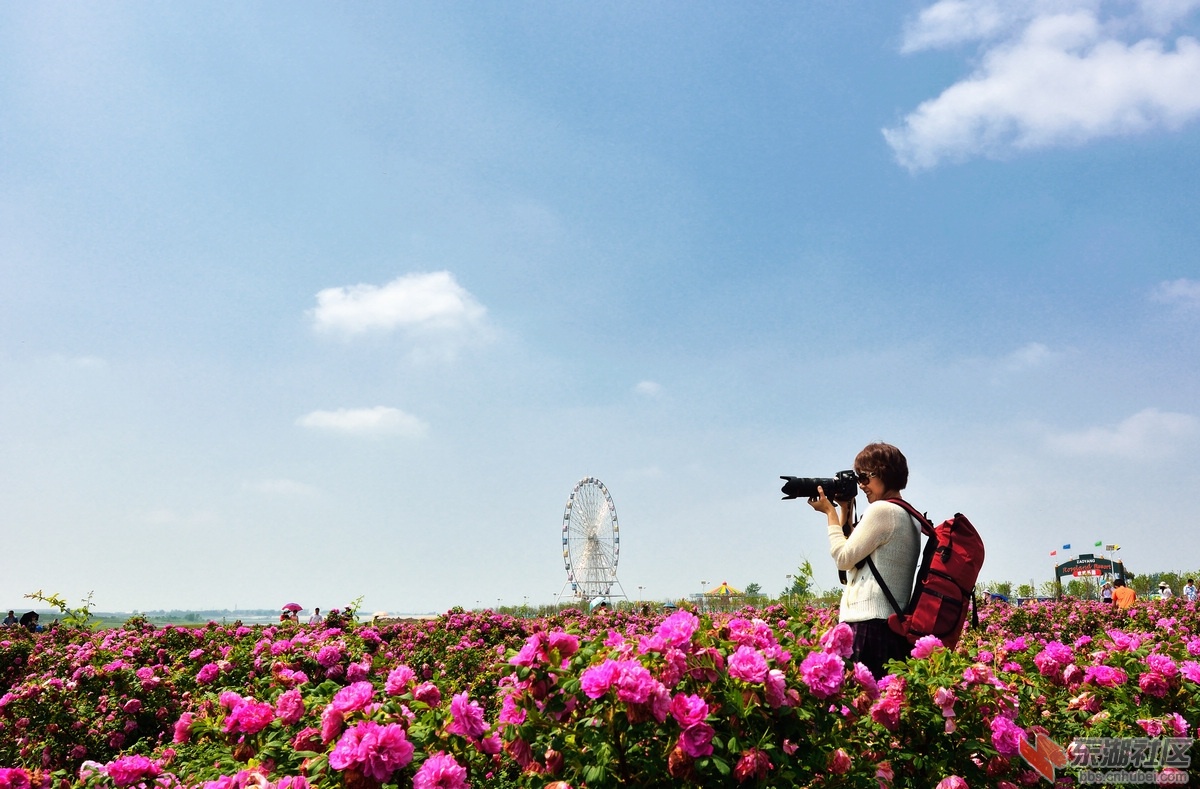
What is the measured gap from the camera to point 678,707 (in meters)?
2.29

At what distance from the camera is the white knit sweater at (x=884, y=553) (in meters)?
4.04

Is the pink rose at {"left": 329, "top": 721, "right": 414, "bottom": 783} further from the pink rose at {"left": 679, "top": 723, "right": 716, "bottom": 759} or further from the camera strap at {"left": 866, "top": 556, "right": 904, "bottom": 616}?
the camera strap at {"left": 866, "top": 556, "right": 904, "bottom": 616}

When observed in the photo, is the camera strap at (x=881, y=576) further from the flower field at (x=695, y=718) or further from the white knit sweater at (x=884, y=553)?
the flower field at (x=695, y=718)

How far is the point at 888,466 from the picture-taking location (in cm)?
420

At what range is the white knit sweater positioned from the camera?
4.04m

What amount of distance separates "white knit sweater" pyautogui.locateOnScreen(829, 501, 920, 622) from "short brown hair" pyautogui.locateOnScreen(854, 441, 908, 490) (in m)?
0.16

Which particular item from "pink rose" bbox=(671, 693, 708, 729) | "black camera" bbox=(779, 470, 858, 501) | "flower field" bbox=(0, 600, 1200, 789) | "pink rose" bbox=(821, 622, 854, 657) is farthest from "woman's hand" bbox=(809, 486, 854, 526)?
"pink rose" bbox=(671, 693, 708, 729)

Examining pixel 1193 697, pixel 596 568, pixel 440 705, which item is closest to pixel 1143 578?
pixel 596 568

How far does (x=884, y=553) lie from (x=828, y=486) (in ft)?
1.94

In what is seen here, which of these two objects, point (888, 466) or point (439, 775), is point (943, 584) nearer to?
point (888, 466)

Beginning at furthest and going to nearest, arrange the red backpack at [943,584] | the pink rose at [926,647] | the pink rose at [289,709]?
the red backpack at [943,584] → the pink rose at [926,647] → the pink rose at [289,709]

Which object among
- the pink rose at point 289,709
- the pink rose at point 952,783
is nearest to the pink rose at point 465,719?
the pink rose at point 289,709

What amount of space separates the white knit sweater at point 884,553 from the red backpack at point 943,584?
38mm

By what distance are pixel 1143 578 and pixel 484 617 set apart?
33.1 m
